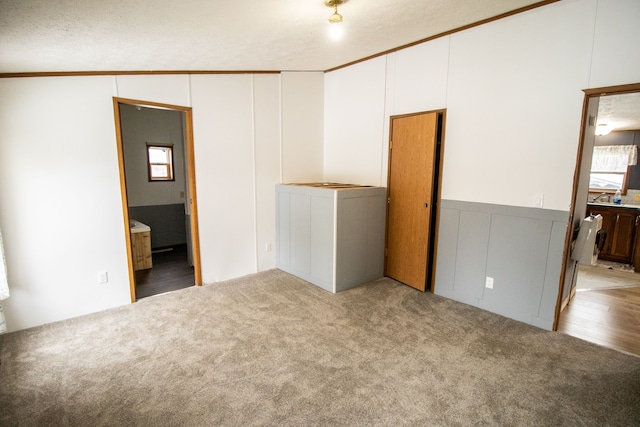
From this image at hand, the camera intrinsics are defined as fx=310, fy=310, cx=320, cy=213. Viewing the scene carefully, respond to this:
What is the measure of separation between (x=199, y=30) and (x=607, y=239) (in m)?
6.65

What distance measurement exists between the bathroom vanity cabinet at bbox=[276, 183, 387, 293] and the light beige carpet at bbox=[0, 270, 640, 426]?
571 mm

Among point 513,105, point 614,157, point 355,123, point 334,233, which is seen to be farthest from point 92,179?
point 614,157

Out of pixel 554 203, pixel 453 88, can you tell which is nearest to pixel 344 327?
pixel 554 203

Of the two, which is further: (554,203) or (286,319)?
(286,319)

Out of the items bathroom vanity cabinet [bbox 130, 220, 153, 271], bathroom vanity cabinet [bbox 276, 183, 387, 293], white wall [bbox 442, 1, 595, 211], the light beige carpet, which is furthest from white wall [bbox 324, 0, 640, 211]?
bathroom vanity cabinet [bbox 130, 220, 153, 271]

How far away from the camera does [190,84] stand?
3.67m

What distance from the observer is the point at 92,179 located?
3141 millimetres

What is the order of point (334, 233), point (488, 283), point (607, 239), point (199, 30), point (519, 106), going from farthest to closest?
1. point (607, 239)
2. point (334, 233)
3. point (488, 283)
4. point (519, 106)
5. point (199, 30)

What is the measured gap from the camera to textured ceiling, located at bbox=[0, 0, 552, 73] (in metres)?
1.88

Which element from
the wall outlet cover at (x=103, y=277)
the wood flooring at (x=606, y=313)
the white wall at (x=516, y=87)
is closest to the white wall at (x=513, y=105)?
the white wall at (x=516, y=87)

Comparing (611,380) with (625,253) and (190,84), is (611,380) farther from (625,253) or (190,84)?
(190,84)

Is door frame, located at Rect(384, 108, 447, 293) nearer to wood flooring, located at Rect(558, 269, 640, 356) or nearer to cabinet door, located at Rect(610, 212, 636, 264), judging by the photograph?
wood flooring, located at Rect(558, 269, 640, 356)

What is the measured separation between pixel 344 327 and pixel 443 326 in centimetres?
95

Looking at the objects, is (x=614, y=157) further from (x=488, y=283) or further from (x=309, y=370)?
(x=309, y=370)
